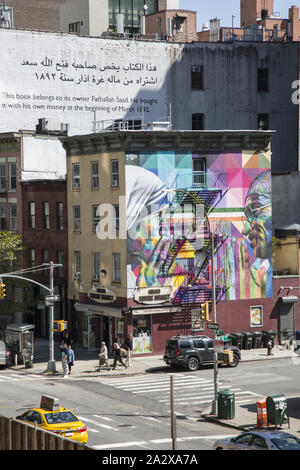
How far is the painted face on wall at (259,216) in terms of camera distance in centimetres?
5903

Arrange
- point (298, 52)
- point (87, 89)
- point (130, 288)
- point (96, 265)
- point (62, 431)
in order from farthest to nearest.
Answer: point (298, 52), point (87, 89), point (96, 265), point (130, 288), point (62, 431)

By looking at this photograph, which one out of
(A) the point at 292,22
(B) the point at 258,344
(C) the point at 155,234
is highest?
(A) the point at 292,22

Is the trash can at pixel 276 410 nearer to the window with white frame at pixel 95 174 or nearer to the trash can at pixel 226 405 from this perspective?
the trash can at pixel 226 405

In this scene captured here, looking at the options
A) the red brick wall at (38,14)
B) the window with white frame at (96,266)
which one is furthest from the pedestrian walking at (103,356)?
the red brick wall at (38,14)

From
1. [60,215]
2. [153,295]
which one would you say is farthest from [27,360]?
[60,215]

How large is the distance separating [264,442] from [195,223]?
30666mm

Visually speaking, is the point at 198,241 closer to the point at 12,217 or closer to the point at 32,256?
the point at 32,256

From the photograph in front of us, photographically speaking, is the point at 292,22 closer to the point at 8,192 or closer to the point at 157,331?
the point at 8,192

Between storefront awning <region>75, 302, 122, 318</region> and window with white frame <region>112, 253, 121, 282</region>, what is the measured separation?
189 cm

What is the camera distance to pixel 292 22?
8875cm

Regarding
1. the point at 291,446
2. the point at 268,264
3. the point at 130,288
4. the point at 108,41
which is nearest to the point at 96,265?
the point at 130,288

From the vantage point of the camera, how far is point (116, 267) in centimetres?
5709

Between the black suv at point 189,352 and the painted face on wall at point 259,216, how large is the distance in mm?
9792

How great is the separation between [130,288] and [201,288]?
4.89 meters
